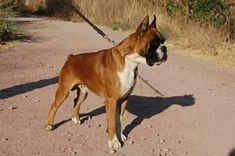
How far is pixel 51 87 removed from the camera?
962 centimetres


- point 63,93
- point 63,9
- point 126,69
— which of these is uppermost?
point 126,69

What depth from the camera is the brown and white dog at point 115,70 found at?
6.07 metres

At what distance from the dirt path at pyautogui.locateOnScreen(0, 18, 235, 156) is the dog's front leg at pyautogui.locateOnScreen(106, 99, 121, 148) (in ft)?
0.39

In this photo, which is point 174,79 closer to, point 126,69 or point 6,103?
point 6,103

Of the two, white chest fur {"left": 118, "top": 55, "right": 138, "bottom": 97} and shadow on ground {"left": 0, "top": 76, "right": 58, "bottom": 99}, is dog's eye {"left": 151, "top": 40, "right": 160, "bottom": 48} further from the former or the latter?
shadow on ground {"left": 0, "top": 76, "right": 58, "bottom": 99}

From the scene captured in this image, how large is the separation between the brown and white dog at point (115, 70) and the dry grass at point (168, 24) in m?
7.05

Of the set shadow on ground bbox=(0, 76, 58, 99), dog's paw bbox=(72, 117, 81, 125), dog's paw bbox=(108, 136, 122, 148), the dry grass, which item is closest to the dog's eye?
dog's paw bbox=(108, 136, 122, 148)

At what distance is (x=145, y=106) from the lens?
869 cm

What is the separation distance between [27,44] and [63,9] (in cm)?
933

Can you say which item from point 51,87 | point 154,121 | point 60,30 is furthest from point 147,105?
point 60,30

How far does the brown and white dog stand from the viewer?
19.9ft

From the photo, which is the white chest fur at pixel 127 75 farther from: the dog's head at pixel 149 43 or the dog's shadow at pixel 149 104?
the dog's shadow at pixel 149 104

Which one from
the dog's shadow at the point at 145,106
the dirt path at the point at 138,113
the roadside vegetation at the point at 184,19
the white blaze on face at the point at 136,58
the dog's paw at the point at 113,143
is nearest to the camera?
the white blaze on face at the point at 136,58

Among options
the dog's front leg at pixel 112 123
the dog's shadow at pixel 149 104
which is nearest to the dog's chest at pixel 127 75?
the dog's front leg at pixel 112 123
